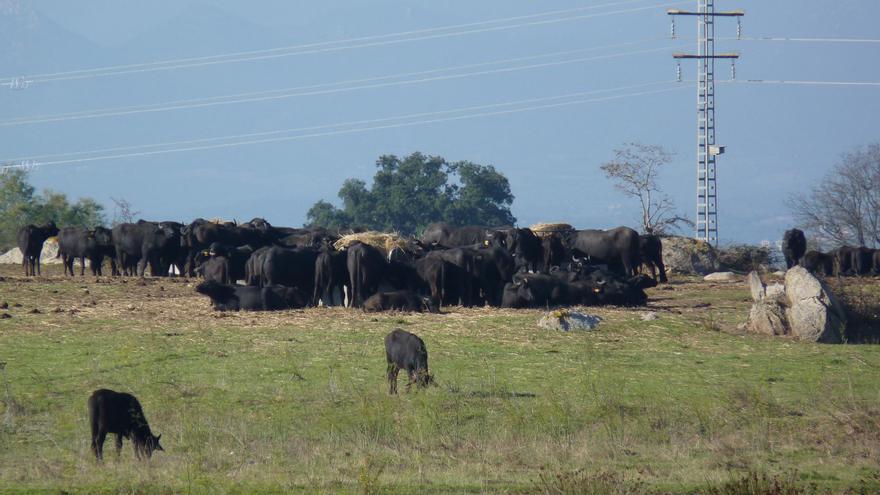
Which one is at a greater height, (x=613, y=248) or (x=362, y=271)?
(x=613, y=248)

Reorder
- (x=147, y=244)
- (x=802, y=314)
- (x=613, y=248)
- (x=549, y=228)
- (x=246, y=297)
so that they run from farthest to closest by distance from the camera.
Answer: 1. (x=549, y=228)
2. (x=613, y=248)
3. (x=147, y=244)
4. (x=246, y=297)
5. (x=802, y=314)

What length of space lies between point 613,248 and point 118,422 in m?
25.2

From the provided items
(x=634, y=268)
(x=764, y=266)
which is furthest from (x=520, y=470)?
(x=764, y=266)

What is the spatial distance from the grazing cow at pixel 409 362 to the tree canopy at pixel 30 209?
4056 centimetres

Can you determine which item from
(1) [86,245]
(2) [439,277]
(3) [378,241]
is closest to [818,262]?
(3) [378,241]

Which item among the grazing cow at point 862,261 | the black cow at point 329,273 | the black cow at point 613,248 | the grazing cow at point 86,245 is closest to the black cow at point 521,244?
the black cow at point 613,248

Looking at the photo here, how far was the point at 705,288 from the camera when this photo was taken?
32.0 metres

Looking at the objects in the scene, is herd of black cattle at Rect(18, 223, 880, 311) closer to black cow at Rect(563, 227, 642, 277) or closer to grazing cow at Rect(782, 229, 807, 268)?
black cow at Rect(563, 227, 642, 277)

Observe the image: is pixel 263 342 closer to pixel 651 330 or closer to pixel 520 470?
pixel 651 330

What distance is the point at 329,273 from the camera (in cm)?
2777

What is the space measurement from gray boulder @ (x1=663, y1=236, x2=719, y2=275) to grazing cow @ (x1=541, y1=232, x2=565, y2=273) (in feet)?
14.3

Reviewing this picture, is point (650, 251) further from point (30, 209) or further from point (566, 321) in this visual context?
point (30, 209)

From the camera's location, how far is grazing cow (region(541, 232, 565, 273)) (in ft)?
122

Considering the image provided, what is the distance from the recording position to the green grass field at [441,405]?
41.9 feet
